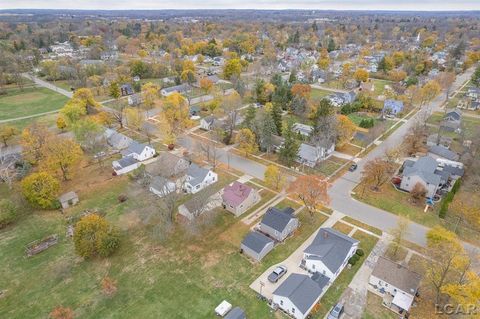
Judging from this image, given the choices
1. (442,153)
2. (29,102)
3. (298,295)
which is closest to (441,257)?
(298,295)

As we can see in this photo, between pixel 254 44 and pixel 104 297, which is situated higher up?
pixel 254 44

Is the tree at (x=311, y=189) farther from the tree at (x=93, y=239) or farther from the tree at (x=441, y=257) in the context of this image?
the tree at (x=93, y=239)

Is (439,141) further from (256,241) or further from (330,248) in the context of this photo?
(256,241)

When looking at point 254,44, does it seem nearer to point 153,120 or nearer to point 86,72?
point 86,72

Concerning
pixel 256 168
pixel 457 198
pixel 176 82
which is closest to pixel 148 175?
pixel 256 168

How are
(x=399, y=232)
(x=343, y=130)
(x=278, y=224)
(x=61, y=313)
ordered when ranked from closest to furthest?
(x=61, y=313), (x=399, y=232), (x=278, y=224), (x=343, y=130)

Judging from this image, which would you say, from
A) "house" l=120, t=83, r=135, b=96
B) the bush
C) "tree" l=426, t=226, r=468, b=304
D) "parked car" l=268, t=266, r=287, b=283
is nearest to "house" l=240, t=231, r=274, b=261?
"parked car" l=268, t=266, r=287, b=283

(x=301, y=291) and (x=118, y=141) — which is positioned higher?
(x=118, y=141)
